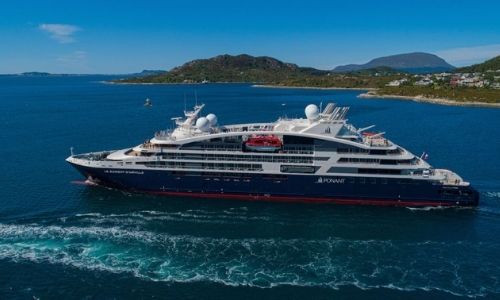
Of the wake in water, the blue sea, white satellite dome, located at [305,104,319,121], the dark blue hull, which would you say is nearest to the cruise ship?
white satellite dome, located at [305,104,319,121]

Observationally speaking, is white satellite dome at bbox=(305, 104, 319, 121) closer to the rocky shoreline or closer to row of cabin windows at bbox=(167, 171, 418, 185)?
row of cabin windows at bbox=(167, 171, 418, 185)

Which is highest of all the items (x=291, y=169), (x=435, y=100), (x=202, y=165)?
(x=435, y=100)

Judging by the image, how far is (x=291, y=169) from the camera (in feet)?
155

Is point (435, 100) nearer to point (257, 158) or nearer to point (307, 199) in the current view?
point (307, 199)

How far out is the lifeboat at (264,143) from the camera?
154ft

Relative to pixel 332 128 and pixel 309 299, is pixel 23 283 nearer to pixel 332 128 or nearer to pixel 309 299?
pixel 309 299

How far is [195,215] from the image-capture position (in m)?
43.6

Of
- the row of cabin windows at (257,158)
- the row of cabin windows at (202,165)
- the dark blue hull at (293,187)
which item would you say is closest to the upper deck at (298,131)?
the row of cabin windows at (257,158)

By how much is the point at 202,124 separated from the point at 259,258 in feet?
65.4

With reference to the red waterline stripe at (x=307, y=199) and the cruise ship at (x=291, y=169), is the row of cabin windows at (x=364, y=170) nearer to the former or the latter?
the cruise ship at (x=291, y=169)

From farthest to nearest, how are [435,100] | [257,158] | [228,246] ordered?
[435,100] → [257,158] → [228,246]

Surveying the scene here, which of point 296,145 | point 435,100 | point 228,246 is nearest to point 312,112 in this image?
point 296,145

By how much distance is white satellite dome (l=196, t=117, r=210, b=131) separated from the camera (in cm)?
4959

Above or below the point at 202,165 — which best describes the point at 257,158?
above
